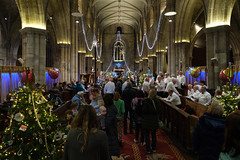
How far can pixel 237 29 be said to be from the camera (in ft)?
61.2

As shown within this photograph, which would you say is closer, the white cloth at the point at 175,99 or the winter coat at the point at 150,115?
the winter coat at the point at 150,115

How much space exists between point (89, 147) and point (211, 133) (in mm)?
1612

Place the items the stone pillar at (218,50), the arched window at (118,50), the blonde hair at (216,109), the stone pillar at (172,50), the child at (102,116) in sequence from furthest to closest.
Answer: the arched window at (118,50), the stone pillar at (172,50), the stone pillar at (218,50), the child at (102,116), the blonde hair at (216,109)

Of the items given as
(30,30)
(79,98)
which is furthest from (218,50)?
(30,30)

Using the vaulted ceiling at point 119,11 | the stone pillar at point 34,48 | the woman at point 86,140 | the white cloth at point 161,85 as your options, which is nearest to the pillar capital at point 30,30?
the stone pillar at point 34,48

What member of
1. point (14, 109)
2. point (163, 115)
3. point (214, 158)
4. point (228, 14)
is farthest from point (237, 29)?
point (14, 109)

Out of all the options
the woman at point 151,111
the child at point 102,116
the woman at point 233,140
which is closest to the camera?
the woman at point 233,140

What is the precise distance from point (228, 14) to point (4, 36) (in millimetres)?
19662

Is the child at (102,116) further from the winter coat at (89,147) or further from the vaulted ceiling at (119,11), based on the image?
the vaulted ceiling at (119,11)

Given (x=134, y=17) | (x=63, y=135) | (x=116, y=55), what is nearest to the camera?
(x=63, y=135)

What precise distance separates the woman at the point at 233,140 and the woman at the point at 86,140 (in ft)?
3.35

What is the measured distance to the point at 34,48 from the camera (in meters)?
9.61

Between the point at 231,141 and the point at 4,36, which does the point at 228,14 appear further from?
the point at 4,36

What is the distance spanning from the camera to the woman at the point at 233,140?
163 cm
